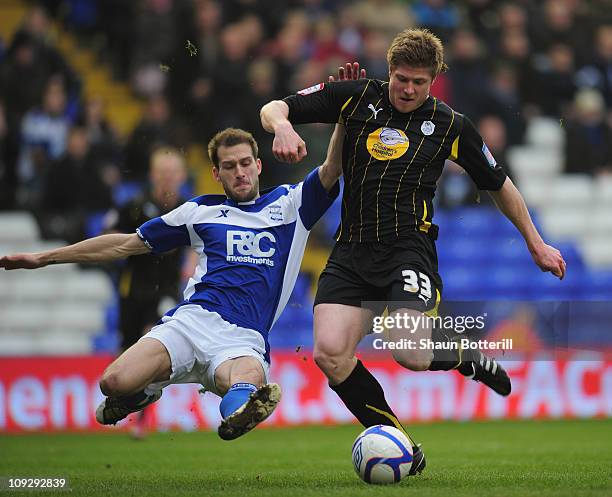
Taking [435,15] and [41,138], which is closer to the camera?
[41,138]

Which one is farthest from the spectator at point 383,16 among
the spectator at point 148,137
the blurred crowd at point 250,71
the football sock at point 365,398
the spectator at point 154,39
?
the football sock at point 365,398

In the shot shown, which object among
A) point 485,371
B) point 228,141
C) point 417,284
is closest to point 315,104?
point 228,141

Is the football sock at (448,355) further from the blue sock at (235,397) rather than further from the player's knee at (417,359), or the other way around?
the blue sock at (235,397)

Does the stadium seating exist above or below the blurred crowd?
below

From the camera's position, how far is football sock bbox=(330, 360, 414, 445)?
6801 mm

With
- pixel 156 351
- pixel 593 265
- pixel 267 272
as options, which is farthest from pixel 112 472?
pixel 593 265

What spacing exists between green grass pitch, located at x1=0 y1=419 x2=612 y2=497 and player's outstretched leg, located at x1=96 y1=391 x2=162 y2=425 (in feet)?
1.26

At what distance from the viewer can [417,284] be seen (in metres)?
6.63

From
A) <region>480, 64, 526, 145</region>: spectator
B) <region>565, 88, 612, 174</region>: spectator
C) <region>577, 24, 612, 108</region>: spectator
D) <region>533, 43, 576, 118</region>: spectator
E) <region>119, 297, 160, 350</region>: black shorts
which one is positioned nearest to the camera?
<region>119, 297, 160, 350</region>: black shorts

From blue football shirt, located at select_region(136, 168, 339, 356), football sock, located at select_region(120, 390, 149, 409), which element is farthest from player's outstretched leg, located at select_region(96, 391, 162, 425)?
blue football shirt, located at select_region(136, 168, 339, 356)

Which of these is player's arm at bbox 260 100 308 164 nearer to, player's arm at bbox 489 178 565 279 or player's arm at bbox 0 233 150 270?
player's arm at bbox 0 233 150 270

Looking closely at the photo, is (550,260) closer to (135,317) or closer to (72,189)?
(135,317)

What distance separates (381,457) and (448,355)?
2.69ft

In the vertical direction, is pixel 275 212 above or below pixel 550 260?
above
